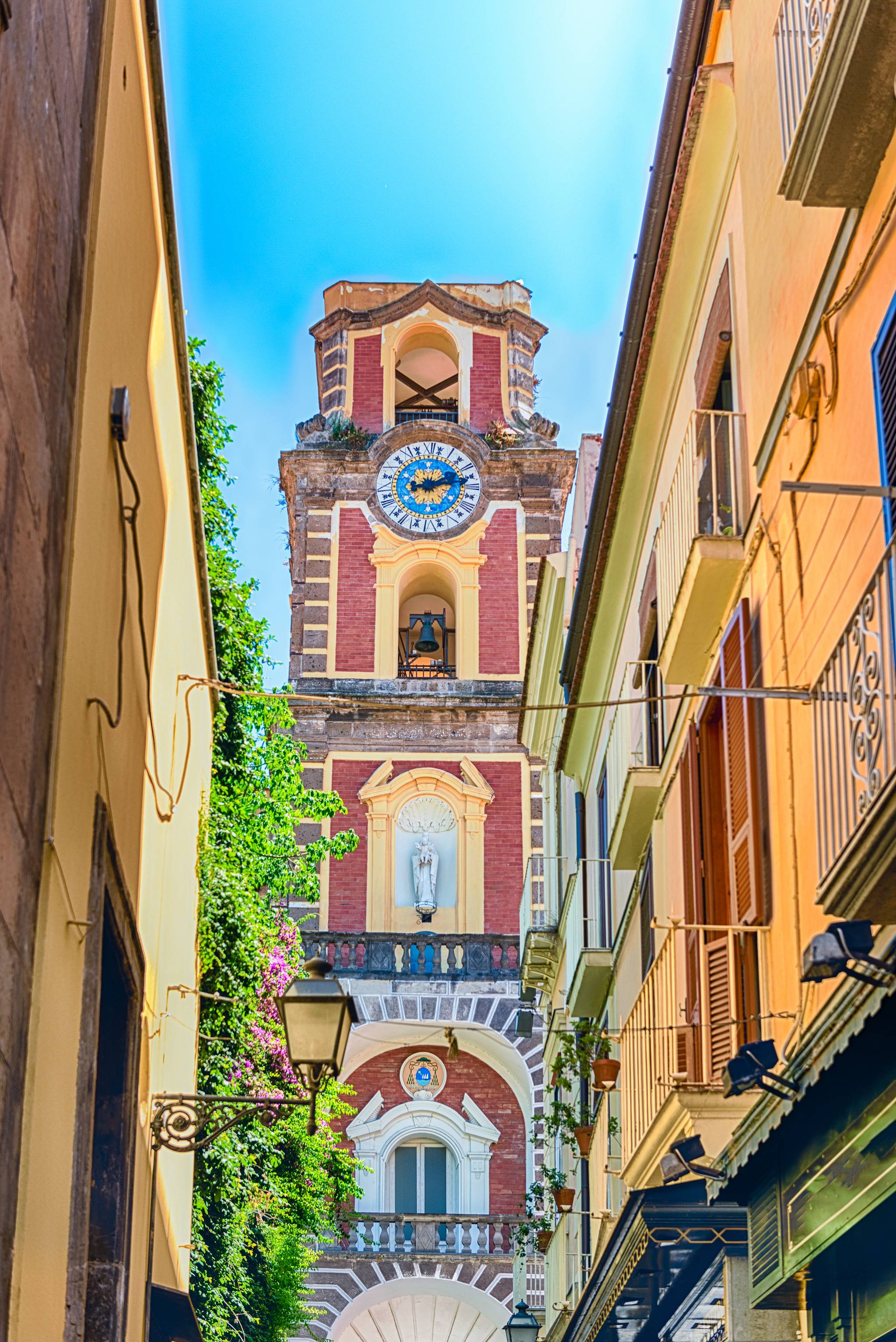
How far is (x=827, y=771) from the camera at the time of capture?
6.55 m

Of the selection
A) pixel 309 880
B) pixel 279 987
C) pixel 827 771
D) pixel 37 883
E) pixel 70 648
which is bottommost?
pixel 37 883

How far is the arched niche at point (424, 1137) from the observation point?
113 feet

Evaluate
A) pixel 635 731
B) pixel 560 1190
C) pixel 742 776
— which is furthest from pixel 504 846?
pixel 742 776

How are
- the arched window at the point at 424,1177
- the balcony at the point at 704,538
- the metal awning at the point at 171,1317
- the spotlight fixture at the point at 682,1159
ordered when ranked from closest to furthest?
the spotlight fixture at the point at 682,1159 → the balcony at the point at 704,538 → the metal awning at the point at 171,1317 → the arched window at the point at 424,1177

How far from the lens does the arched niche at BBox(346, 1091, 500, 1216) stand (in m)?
34.3

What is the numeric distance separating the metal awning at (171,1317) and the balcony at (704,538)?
4.54 m

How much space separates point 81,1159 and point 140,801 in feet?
9.08

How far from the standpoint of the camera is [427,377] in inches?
1676

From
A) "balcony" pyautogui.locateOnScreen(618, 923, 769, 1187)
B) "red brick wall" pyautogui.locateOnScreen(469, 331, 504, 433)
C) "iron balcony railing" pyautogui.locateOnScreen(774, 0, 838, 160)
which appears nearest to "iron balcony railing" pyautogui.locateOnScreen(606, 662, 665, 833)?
"balcony" pyautogui.locateOnScreen(618, 923, 769, 1187)

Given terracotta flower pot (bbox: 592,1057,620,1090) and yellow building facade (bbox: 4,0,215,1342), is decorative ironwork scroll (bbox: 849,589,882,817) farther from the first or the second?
terracotta flower pot (bbox: 592,1057,620,1090)

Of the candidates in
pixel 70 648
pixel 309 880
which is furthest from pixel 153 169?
pixel 309 880

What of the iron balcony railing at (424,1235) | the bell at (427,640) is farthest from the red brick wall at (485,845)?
the iron balcony railing at (424,1235)

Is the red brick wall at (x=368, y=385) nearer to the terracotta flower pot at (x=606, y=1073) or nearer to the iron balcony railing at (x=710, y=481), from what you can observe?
the terracotta flower pot at (x=606, y=1073)

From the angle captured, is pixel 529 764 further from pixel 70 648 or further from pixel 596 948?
pixel 70 648
